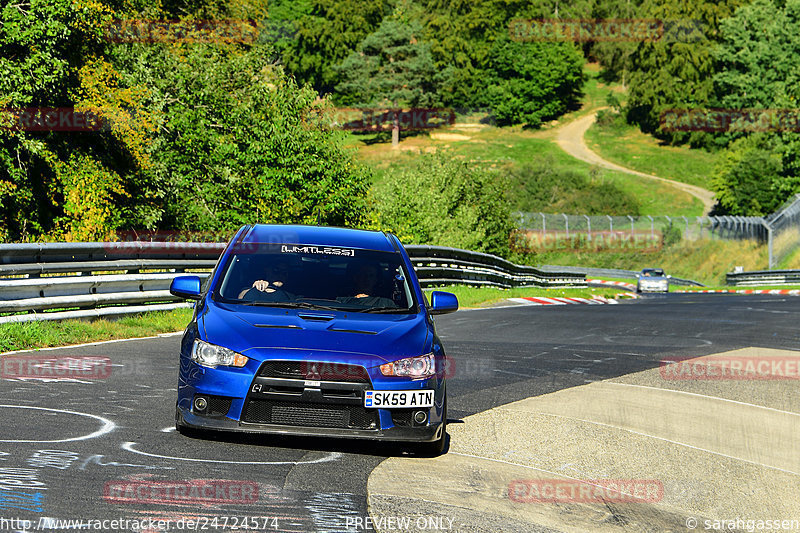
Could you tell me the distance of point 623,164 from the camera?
348ft

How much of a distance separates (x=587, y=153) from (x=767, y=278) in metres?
57.5

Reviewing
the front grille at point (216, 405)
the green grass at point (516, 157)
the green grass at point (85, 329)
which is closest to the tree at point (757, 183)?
the green grass at point (516, 157)

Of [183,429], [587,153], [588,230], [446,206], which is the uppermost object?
[183,429]

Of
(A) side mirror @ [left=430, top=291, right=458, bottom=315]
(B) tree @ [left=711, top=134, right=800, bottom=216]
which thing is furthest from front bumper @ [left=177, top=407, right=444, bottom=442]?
(B) tree @ [left=711, top=134, right=800, bottom=216]

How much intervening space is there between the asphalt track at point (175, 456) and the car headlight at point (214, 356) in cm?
59

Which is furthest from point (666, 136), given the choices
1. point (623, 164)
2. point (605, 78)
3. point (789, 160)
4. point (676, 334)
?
point (676, 334)

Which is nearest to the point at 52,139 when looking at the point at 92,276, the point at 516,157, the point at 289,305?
the point at 92,276

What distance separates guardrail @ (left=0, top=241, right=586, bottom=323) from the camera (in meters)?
12.9

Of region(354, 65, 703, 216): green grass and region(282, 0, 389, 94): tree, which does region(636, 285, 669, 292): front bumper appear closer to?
region(354, 65, 703, 216): green grass

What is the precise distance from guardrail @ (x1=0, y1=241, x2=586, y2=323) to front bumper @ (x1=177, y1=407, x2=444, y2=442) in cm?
672

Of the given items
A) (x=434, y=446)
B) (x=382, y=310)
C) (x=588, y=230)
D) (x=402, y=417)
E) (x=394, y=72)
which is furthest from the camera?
(x=394, y=72)

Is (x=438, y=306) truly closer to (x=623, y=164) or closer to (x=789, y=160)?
(x=789, y=160)

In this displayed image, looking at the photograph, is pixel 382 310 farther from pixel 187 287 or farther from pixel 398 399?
pixel 187 287

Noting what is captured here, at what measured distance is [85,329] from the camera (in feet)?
44.2
